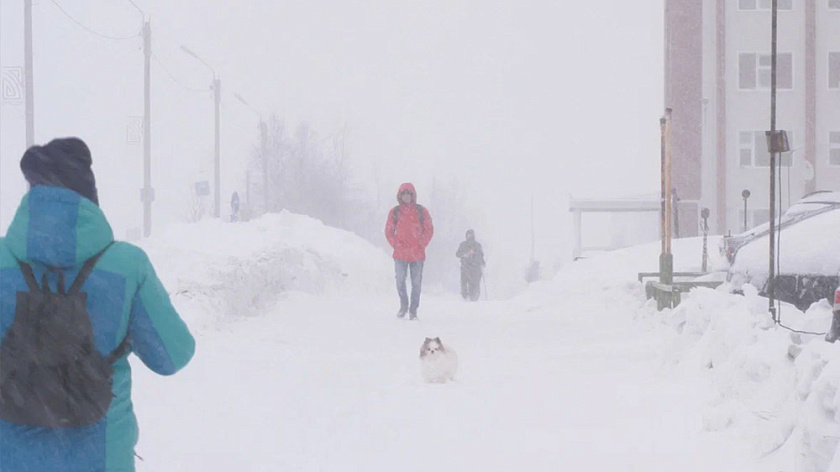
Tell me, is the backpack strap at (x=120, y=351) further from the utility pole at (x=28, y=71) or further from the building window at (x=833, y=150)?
the building window at (x=833, y=150)

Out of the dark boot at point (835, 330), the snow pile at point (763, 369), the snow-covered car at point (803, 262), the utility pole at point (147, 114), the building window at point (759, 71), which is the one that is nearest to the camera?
the snow pile at point (763, 369)

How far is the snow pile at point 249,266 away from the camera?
12.9m

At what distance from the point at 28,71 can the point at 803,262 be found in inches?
704

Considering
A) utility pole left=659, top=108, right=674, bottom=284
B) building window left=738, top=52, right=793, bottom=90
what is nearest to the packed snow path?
utility pole left=659, top=108, right=674, bottom=284

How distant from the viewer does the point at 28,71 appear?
22.4 m

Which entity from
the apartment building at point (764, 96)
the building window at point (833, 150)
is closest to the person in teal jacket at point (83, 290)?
the apartment building at point (764, 96)

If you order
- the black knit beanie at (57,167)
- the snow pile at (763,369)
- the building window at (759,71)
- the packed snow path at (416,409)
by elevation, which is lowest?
the packed snow path at (416,409)

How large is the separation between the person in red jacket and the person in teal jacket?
10663mm

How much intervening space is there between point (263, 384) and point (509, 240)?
179m

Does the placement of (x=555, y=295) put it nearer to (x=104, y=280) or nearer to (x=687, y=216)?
(x=104, y=280)

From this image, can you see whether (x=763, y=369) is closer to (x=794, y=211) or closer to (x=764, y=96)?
(x=794, y=211)

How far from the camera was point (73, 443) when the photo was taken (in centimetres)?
304

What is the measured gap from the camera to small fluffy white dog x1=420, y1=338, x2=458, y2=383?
8.46 m

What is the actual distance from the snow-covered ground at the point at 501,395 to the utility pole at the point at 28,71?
34.3 feet
